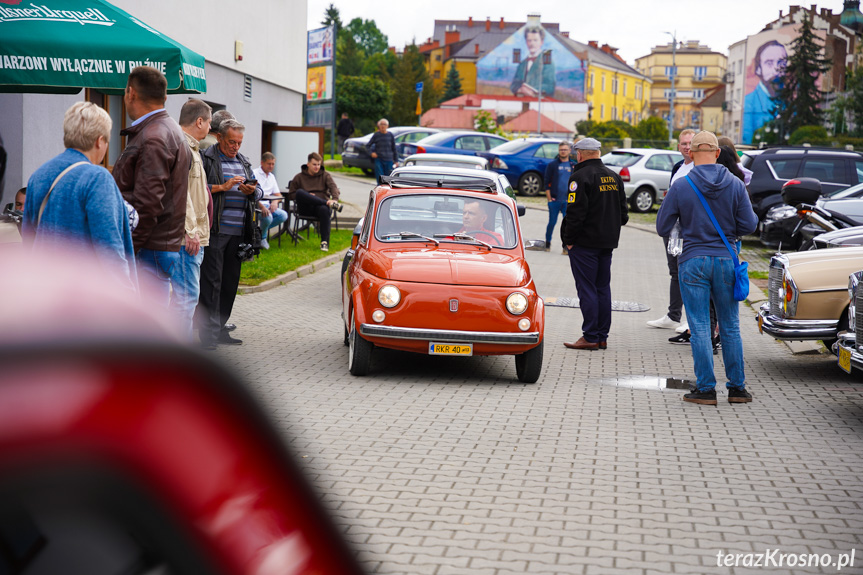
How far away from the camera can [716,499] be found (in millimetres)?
5109

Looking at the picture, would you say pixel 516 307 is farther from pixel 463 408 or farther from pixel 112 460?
pixel 112 460

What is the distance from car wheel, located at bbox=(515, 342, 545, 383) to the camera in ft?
26.5

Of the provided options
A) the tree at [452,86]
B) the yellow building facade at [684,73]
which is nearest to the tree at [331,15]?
the tree at [452,86]

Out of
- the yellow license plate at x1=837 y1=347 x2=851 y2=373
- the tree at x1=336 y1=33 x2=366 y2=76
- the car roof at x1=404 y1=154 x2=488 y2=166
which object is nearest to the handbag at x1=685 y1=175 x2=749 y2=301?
the yellow license plate at x1=837 y1=347 x2=851 y2=373

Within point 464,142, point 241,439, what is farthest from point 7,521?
point 464,142

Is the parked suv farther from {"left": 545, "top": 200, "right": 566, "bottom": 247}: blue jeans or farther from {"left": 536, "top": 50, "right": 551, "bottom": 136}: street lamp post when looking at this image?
{"left": 536, "top": 50, "right": 551, "bottom": 136}: street lamp post

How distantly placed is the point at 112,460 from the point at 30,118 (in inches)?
408

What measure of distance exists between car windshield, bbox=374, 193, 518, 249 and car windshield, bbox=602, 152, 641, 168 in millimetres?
19185

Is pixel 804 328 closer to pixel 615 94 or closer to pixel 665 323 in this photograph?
pixel 665 323

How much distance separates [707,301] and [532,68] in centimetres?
10658

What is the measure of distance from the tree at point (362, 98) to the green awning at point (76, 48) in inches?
2212

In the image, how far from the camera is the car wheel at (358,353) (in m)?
7.97

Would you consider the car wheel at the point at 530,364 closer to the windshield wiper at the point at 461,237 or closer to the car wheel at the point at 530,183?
the windshield wiper at the point at 461,237

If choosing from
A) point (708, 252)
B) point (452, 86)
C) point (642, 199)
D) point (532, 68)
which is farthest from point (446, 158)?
point (452, 86)
